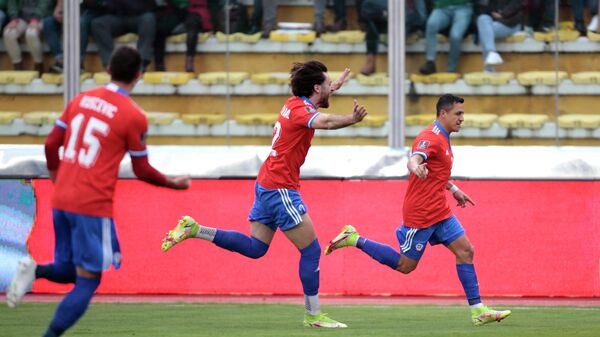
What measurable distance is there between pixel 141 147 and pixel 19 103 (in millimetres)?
7837

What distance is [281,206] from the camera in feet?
29.1

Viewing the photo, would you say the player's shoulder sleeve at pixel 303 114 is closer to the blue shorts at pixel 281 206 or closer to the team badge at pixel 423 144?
the blue shorts at pixel 281 206

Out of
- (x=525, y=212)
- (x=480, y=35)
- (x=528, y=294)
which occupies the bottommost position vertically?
(x=528, y=294)

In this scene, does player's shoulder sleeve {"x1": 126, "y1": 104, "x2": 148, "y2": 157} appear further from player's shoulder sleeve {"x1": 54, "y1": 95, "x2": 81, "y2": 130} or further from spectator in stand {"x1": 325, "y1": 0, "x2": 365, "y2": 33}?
spectator in stand {"x1": 325, "y1": 0, "x2": 365, "y2": 33}

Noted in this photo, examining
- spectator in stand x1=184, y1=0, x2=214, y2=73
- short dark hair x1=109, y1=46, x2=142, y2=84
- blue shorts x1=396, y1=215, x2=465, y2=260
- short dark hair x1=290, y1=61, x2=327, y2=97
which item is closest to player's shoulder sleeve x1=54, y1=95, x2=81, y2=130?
short dark hair x1=109, y1=46, x2=142, y2=84

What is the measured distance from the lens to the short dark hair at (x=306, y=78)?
346 inches

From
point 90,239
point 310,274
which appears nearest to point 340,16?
point 310,274

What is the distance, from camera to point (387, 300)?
11.7 meters

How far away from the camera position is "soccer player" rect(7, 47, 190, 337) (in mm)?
6559

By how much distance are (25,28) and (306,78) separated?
640cm

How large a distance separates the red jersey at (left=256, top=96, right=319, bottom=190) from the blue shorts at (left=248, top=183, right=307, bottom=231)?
0.05 meters

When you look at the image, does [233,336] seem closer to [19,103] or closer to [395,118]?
[395,118]

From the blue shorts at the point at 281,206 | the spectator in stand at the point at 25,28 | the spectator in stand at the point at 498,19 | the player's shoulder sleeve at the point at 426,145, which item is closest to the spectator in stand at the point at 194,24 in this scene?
the spectator in stand at the point at 25,28

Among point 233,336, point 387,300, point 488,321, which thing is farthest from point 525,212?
point 233,336
